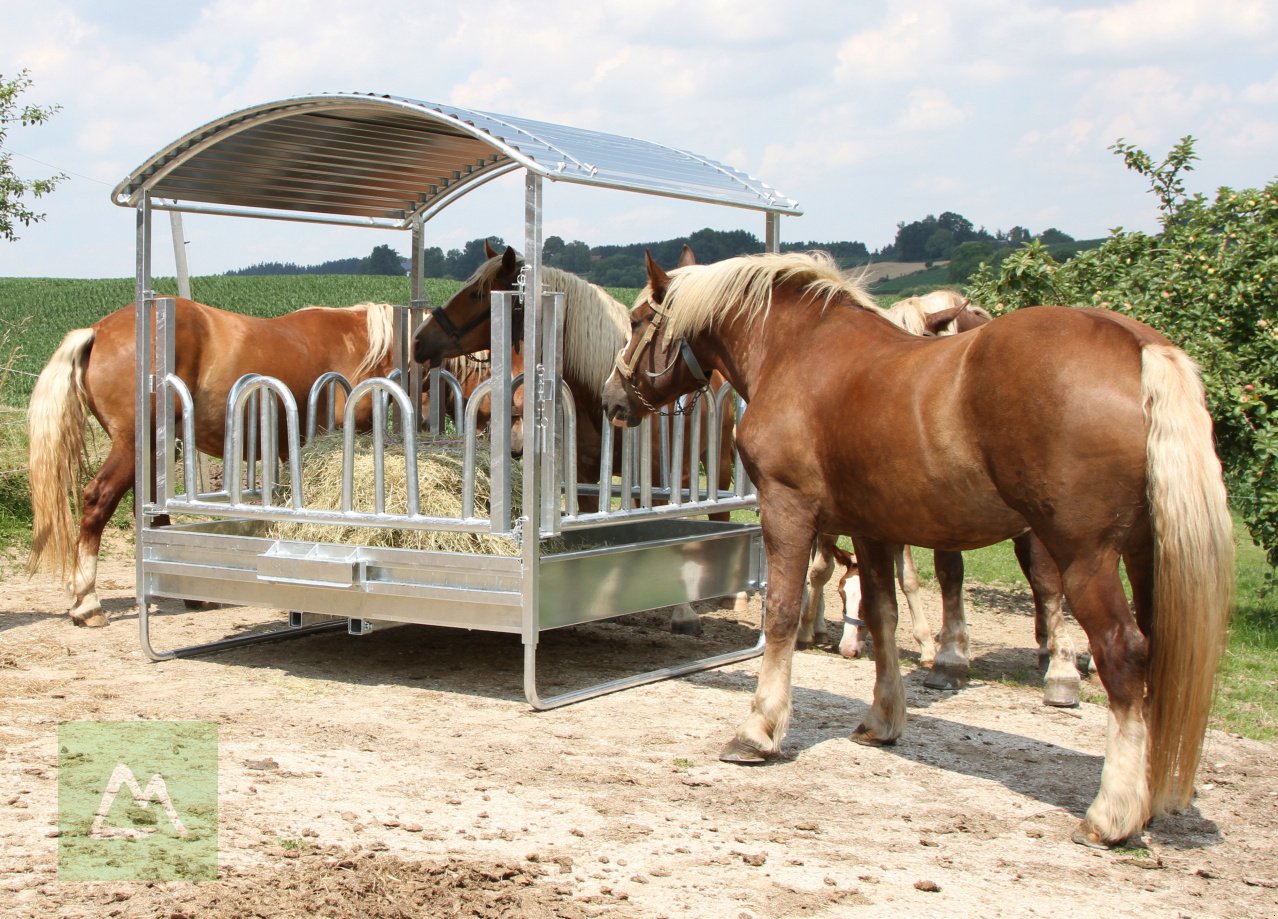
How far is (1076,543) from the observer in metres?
3.74

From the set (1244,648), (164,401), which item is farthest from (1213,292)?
(164,401)

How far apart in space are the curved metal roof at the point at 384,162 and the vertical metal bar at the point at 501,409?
607 millimetres

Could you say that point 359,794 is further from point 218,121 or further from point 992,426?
point 218,121

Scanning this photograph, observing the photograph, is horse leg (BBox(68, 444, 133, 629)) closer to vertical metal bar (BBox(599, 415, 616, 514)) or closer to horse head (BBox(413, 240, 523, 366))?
horse head (BBox(413, 240, 523, 366))

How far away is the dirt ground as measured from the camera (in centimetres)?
330

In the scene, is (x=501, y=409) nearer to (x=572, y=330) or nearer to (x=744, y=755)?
(x=572, y=330)

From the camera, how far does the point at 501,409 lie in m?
5.19

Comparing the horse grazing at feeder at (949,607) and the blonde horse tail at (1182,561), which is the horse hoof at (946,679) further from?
the blonde horse tail at (1182,561)

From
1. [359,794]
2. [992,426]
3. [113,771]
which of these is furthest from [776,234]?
[113,771]

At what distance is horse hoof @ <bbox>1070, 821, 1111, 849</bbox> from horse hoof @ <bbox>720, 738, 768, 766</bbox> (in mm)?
1206

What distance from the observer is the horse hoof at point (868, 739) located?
4.98m

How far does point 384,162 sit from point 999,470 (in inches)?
170

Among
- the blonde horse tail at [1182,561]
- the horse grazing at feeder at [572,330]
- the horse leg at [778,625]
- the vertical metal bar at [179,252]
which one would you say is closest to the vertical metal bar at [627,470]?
the horse grazing at feeder at [572,330]

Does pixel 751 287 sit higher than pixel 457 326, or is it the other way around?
pixel 751 287
